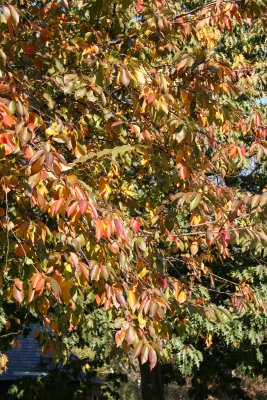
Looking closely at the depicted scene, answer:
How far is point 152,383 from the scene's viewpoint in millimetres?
13562

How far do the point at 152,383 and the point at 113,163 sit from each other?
30.7 ft

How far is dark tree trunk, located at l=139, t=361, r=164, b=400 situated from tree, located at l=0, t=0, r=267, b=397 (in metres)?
6.87

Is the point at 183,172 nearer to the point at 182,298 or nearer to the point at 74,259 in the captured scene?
the point at 182,298

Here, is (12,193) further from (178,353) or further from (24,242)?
(178,353)

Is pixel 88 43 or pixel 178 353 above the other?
pixel 88 43

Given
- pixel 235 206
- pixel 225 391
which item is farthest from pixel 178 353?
pixel 235 206

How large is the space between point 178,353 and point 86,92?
7386mm

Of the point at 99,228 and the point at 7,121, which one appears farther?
the point at 7,121

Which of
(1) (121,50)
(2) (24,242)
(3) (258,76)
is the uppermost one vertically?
(3) (258,76)

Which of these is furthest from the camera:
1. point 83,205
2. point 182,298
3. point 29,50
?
point 29,50

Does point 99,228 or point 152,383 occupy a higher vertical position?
point 99,228

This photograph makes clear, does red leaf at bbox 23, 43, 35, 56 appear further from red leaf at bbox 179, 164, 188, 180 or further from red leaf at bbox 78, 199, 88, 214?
red leaf at bbox 78, 199, 88, 214

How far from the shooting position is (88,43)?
6.27m

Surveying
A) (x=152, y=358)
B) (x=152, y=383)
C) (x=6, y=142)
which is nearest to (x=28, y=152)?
(x=6, y=142)
